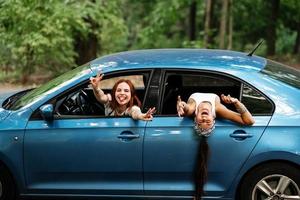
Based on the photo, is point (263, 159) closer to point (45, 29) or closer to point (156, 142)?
point (156, 142)

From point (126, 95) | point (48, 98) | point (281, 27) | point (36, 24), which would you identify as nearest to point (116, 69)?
point (126, 95)

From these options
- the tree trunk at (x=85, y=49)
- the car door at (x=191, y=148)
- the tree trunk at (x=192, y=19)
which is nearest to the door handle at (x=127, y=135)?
the car door at (x=191, y=148)

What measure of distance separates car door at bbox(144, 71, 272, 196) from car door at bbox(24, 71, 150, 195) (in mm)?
124

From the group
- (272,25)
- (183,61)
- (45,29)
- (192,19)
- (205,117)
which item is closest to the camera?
(205,117)

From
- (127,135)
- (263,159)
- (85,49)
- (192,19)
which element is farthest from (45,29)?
(192,19)

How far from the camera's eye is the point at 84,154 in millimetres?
4953

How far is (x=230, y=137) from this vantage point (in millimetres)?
4723

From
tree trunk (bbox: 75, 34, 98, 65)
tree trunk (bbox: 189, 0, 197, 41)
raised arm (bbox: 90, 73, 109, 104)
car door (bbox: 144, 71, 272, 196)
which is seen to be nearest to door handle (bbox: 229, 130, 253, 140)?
car door (bbox: 144, 71, 272, 196)

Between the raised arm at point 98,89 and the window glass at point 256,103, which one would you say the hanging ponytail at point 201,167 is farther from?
the raised arm at point 98,89

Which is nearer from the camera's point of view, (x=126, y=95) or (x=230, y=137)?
(x=230, y=137)

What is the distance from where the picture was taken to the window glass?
4.77 m

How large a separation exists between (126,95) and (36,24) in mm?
8107

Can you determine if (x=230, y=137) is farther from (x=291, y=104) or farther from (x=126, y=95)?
(x=126, y=95)

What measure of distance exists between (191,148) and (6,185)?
175 centimetres
